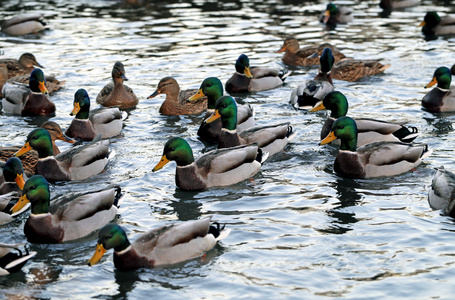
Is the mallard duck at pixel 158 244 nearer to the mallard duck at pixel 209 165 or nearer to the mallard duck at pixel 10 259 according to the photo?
the mallard duck at pixel 10 259

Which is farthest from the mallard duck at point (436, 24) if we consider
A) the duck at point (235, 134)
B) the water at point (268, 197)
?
the duck at point (235, 134)

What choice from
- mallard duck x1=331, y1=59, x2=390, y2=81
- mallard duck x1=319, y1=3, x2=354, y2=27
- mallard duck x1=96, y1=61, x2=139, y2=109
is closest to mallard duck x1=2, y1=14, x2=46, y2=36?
mallard duck x1=96, y1=61, x2=139, y2=109

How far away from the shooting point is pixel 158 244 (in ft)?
25.0

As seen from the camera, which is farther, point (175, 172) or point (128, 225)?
point (175, 172)

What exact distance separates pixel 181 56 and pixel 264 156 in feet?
24.8

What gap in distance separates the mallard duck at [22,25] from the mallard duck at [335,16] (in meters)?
7.79

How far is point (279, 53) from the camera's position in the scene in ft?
58.2

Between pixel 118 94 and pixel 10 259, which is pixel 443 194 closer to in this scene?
pixel 10 259

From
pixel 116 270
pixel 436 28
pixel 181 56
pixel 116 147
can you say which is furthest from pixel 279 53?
pixel 116 270

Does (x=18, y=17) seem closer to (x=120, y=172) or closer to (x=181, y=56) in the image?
(x=181, y=56)

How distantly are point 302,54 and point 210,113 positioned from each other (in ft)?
16.4

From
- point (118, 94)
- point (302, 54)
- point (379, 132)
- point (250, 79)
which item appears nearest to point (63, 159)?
point (118, 94)

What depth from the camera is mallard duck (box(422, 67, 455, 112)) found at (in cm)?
1341

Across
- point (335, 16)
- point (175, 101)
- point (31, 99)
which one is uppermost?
point (335, 16)
